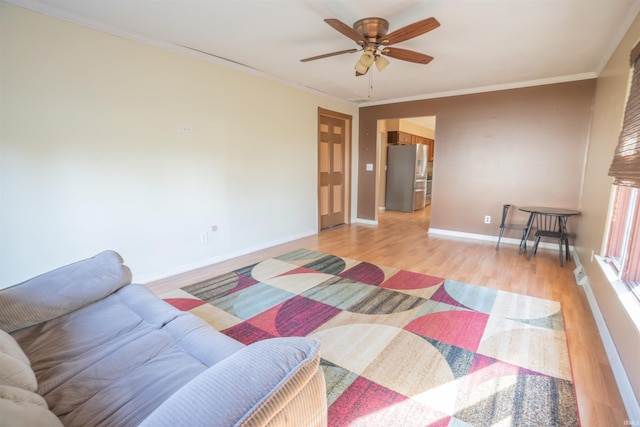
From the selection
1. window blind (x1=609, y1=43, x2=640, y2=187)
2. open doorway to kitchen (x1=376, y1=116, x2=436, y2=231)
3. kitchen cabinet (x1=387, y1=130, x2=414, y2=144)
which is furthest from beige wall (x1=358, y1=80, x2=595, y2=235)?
window blind (x1=609, y1=43, x2=640, y2=187)

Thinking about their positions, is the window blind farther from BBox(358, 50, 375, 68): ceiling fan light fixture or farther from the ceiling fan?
BBox(358, 50, 375, 68): ceiling fan light fixture

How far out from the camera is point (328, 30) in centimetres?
270

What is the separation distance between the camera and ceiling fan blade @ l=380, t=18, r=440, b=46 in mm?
2061

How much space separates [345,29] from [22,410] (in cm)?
262

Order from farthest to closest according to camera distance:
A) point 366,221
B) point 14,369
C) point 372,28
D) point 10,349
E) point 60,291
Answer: point 366,221 < point 372,28 < point 60,291 < point 10,349 < point 14,369

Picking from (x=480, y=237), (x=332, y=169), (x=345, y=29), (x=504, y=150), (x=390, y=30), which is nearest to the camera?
(x=345, y=29)

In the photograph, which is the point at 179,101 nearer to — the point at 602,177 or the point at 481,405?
the point at 481,405

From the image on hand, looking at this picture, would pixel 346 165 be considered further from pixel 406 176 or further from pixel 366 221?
pixel 406 176

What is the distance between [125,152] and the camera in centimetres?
287

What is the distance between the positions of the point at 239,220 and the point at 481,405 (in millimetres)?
3267

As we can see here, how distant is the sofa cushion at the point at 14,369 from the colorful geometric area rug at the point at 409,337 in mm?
1203

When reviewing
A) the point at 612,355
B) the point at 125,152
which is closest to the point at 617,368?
the point at 612,355

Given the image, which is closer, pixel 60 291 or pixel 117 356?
pixel 117 356

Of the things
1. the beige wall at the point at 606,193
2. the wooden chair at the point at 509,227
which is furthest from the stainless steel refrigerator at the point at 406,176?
the beige wall at the point at 606,193
